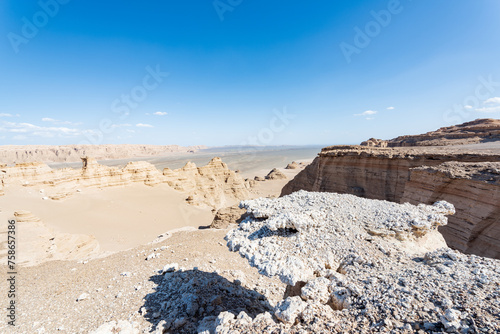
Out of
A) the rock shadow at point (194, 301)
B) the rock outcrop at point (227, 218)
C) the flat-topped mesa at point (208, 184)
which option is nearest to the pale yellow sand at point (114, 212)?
the flat-topped mesa at point (208, 184)

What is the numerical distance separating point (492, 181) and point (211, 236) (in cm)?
1350

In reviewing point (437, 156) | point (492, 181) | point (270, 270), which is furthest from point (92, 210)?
point (437, 156)

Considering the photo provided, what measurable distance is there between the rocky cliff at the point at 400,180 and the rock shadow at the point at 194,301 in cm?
1011

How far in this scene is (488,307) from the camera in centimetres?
261

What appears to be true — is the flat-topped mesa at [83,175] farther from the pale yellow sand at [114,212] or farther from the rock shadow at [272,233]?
the rock shadow at [272,233]

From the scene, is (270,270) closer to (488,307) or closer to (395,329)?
(395,329)

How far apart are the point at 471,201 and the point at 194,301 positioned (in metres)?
12.8

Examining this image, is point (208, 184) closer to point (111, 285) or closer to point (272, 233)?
point (111, 285)

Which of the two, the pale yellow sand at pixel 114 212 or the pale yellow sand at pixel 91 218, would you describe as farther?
the pale yellow sand at pixel 114 212

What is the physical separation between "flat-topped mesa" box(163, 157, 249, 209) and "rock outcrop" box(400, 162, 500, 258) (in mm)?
21986

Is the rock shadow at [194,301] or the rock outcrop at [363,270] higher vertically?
→ the rock outcrop at [363,270]

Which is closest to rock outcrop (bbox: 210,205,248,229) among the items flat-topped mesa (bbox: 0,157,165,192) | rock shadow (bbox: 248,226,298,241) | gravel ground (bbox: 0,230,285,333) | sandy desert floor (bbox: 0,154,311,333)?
sandy desert floor (bbox: 0,154,311,333)

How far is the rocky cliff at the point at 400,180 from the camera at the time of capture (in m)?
9.05

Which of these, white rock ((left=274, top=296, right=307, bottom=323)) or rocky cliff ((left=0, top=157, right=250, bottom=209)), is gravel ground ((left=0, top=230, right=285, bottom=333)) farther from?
rocky cliff ((left=0, top=157, right=250, bottom=209))
